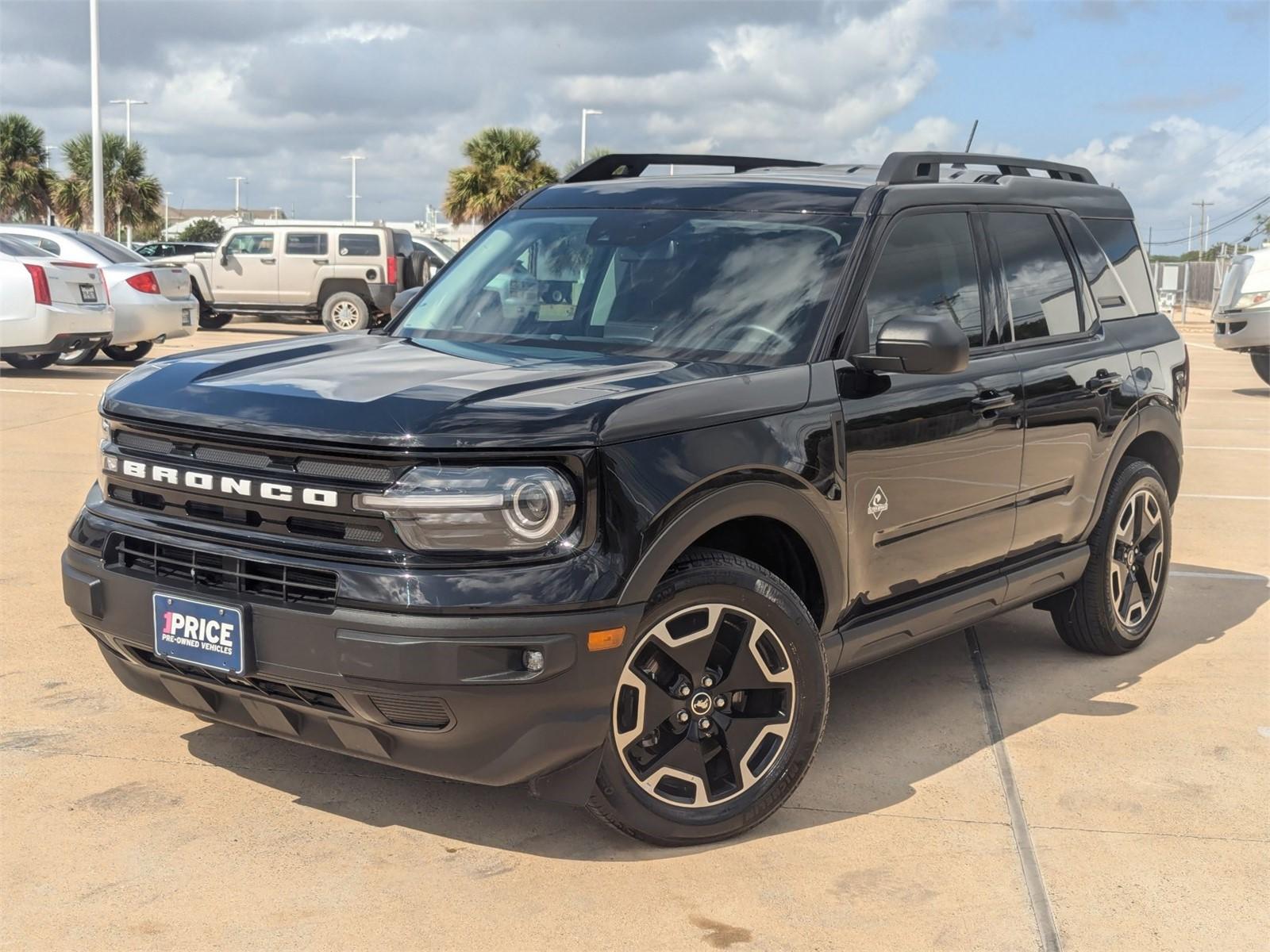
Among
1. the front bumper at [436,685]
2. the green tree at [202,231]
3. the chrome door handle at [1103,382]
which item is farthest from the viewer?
the green tree at [202,231]

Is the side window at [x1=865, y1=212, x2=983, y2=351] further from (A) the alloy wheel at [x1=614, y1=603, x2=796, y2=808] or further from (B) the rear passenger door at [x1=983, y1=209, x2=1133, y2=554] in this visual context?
(A) the alloy wheel at [x1=614, y1=603, x2=796, y2=808]

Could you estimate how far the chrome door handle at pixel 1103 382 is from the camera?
5.41m

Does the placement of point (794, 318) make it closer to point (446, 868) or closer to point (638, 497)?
point (638, 497)

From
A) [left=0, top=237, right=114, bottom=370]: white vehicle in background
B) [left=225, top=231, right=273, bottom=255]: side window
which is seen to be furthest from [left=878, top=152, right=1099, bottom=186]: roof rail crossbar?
[left=225, top=231, right=273, bottom=255]: side window

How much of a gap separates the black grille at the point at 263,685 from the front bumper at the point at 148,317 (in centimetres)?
1248

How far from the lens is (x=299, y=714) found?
3.59 m

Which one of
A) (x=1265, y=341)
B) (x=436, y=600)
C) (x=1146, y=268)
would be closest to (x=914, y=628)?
(x=436, y=600)

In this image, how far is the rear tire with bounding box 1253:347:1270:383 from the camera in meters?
17.7

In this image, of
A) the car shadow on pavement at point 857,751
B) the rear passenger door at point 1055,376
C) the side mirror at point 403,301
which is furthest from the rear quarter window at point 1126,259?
the side mirror at point 403,301

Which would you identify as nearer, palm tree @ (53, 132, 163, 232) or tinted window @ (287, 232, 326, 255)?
tinted window @ (287, 232, 326, 255)

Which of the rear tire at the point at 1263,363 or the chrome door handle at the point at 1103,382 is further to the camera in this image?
the rear tire at the point at 1263,363

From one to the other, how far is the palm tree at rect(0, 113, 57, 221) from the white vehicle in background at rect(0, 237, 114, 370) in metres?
45.4

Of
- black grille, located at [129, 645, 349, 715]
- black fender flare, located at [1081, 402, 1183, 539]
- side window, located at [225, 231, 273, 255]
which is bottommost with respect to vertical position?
black grille, located at [129, 645, 349, 715]

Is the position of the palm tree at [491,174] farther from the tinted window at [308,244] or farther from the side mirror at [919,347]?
the side mirror at [919,347]
